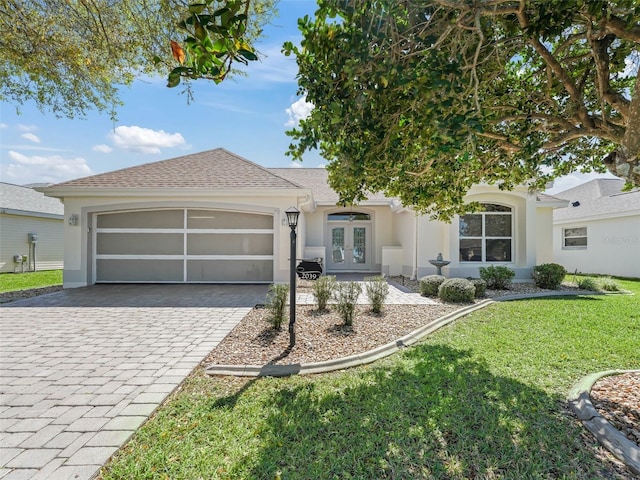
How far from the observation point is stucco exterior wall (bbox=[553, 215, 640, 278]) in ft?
48.9

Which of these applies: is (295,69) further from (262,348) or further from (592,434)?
(592,434)

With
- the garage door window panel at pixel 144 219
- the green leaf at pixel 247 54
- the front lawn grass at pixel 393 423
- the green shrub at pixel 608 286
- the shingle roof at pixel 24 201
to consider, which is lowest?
the front lawn grass at pixel 393 423

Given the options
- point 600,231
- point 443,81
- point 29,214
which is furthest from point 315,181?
point 443,81

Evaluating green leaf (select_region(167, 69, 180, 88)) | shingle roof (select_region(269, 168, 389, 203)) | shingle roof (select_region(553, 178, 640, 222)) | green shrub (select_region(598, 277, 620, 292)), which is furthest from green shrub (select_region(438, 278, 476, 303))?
shingle roof (select_region(553, 178, 640, 222))

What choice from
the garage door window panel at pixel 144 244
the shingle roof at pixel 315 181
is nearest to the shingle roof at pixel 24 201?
the garage door window panel at pixel 144 244

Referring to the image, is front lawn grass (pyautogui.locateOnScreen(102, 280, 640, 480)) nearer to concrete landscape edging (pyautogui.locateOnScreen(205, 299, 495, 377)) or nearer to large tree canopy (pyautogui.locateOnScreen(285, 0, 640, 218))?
concrete landscape edging (pyautogui.locateOnScreen(205, 299, 495, 377))

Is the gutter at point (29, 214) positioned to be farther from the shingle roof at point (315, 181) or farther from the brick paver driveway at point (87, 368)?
the shingle roof at point (315, 181)

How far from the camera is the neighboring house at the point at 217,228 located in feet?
37.8

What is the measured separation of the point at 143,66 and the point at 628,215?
19.9 m

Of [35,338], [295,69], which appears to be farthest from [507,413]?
[35,338]

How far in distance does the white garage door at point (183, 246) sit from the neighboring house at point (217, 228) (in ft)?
0.12

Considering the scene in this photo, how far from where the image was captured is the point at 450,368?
4.64 metres

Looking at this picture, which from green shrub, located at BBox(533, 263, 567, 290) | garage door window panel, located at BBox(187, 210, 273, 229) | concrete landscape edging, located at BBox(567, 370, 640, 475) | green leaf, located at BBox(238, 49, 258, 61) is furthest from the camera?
garage door window panel, located at BBox(187, 210, 273, 229)

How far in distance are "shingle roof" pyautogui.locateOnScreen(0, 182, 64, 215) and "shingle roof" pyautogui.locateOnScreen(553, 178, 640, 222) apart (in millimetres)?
29124
